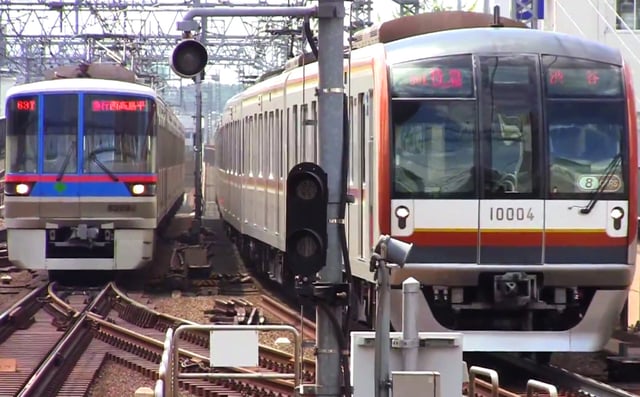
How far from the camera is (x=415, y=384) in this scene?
5977mm

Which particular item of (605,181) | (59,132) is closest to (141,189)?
(59,132)

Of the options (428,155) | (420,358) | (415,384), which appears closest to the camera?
(415,384)

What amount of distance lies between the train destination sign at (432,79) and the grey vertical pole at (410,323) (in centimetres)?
387

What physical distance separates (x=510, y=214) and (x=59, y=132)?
8803mm

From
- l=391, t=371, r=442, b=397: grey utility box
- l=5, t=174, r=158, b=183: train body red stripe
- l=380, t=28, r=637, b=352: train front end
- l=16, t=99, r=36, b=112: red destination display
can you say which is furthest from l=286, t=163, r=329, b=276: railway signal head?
l=16, t=99, r=36, b=112: red destination display

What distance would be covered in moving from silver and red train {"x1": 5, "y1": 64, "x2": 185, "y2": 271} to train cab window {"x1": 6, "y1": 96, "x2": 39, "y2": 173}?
13mm

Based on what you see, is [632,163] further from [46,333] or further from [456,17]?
[46,333]

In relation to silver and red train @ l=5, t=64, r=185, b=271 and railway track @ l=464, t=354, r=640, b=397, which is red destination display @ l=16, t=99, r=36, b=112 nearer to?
silver and red train @ l=5, t=64, r=185, b=271

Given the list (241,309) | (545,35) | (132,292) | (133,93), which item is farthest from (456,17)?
(132,292)

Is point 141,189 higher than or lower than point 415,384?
higher

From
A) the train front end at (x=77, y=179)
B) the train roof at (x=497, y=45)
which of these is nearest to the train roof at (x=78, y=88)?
the train front end at (x=77, y=179)

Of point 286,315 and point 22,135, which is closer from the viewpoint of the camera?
point 286,315

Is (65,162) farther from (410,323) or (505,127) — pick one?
(410,323)

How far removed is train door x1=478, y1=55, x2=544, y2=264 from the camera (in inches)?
390
